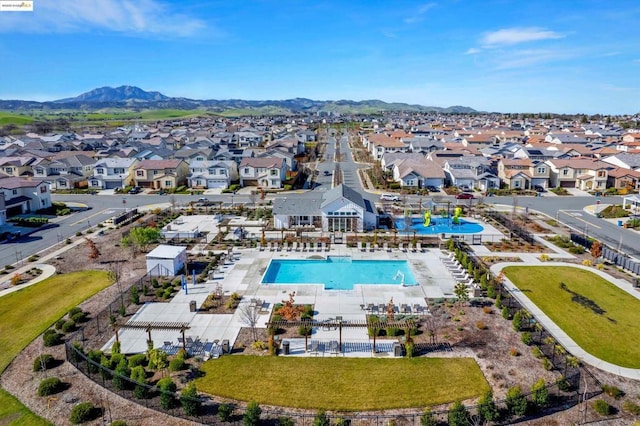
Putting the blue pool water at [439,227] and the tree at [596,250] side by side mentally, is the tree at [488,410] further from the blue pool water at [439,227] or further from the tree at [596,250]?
the blue pool water at [439,227]

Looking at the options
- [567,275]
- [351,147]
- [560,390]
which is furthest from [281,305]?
[351,147]

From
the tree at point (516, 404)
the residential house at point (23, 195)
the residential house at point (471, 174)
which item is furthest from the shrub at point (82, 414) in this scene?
the residential house at point (471, 174)

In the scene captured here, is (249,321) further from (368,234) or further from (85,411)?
(368,234)

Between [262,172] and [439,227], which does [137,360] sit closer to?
[439,227]

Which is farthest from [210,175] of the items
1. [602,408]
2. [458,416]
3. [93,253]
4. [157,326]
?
[602,408]

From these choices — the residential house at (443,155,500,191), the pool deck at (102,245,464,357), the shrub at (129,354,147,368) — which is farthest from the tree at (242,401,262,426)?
the residential house at (443,155,500,191)
